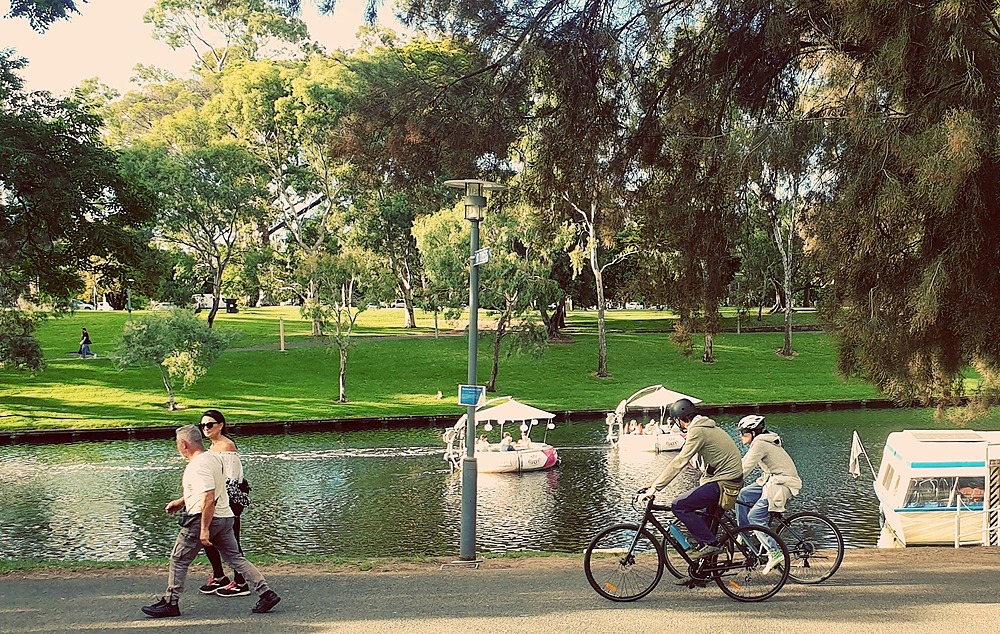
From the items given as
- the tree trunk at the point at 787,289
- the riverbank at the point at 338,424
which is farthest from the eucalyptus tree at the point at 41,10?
the tree trunk at the point at 787,289

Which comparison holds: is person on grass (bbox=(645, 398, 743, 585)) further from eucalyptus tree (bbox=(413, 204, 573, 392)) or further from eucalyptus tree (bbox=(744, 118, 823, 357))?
eucalyptus tree (bbox=(413, 204, 573, 392))

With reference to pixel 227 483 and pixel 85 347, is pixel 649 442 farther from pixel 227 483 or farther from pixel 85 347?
pixel 85 347

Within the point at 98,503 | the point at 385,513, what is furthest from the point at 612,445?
→ the point at 98,503

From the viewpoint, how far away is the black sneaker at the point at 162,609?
9.70 metres

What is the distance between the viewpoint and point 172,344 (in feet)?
141

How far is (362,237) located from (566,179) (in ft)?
163

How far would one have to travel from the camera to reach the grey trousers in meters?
9.73

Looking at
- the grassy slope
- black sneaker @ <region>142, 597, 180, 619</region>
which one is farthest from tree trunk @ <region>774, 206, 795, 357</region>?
black sneaker @ <region>142, 597, 180, 619</region>

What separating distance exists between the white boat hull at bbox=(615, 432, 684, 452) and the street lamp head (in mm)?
23975

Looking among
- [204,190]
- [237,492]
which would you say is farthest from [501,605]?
[204,190]

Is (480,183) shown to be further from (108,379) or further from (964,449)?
(108,379)

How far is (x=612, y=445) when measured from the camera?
126 feet

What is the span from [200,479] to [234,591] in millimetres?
1572

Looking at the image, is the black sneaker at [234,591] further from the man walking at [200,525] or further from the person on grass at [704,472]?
the person on grass at [704,472]
